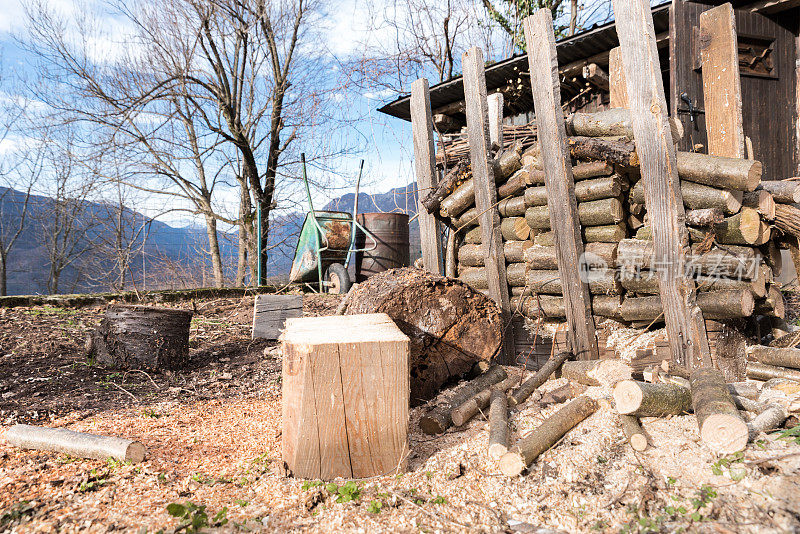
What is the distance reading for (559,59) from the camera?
25.4 feet

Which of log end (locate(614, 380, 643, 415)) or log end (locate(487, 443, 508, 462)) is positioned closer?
log end (locate(487, 443, 508, 462))

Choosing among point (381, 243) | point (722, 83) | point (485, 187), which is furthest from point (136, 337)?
point (381, 243)

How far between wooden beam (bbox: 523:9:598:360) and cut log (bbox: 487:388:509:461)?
118cm

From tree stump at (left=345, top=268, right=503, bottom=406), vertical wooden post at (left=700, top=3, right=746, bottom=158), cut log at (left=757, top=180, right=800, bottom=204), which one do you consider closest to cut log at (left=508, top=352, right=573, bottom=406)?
tree stump at (left=345, top=268, right=503, bottom=406)

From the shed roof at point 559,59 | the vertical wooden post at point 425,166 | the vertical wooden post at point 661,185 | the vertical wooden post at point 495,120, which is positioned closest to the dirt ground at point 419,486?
the vertical wooden post at point 661,185

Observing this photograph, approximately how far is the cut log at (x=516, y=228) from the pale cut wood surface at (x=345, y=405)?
2.37 m

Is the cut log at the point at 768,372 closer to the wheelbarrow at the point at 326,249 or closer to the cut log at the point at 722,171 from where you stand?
the cut log at the point at 722,171

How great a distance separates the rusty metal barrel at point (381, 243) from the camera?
10289 millimetres

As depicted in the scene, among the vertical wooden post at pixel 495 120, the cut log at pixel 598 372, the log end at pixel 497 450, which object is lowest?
the log end at pixel 497 450

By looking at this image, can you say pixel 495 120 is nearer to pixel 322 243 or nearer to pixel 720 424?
pixel 720 424

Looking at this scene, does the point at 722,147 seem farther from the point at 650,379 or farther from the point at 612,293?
the point at 650,379

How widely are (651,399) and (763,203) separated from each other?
1751mm

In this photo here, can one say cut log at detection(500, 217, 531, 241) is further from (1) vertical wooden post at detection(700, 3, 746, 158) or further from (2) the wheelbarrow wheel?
(2) the wheelbarrow wheel

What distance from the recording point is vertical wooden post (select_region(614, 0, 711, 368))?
3553 mm
